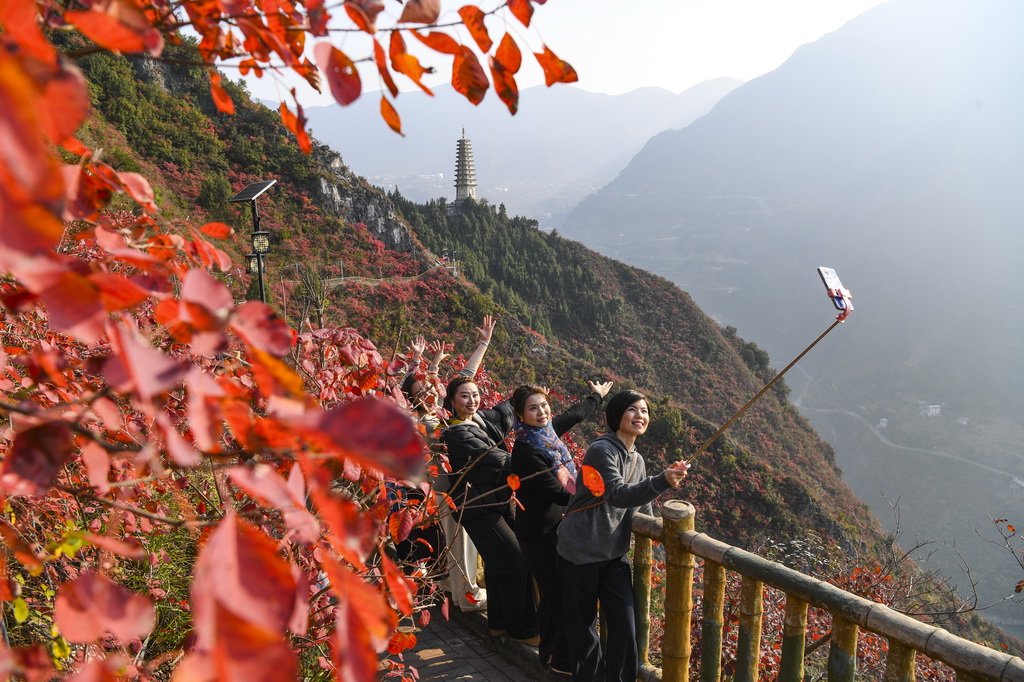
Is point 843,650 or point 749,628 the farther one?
point 749,628

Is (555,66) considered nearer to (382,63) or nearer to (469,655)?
(382,63)

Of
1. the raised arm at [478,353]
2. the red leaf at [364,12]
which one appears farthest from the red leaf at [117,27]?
the raised arm at [478,353]

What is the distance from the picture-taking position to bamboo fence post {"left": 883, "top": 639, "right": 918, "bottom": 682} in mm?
1793

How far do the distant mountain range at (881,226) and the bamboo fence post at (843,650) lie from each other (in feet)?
170

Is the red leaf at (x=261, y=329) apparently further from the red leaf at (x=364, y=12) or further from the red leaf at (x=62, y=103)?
the red leaf at (x=364, y=12)

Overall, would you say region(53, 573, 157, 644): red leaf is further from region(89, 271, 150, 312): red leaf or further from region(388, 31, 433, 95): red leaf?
region(388, 31, 433, 95): red leaf

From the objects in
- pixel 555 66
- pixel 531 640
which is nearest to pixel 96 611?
pixel 555 66

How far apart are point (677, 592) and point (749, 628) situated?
291 mm

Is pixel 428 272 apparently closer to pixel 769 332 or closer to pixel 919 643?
pixel 919 643

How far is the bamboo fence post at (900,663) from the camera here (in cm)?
179

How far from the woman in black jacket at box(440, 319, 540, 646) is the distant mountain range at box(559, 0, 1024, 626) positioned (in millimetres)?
51432

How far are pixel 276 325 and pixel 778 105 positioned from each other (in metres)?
188

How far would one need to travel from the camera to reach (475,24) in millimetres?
832

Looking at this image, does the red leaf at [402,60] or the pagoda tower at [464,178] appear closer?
the red leaf at [402,60]
